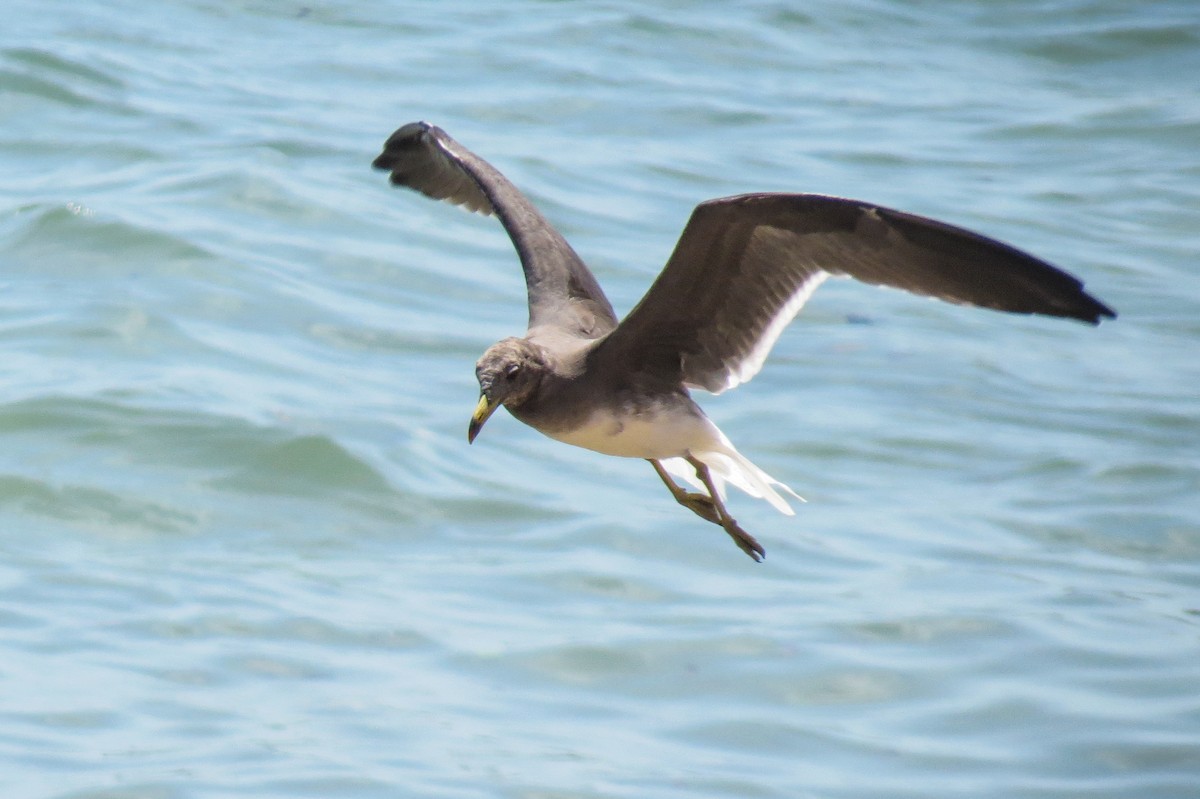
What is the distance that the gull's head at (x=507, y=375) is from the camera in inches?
217

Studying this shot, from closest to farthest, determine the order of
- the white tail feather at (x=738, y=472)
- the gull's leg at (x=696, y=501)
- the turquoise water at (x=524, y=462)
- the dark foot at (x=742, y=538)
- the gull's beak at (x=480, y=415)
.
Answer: the gull's beak at (x=480, y=415)
the white tail feather at (x=738, y=472)
the dark foot at (x=742, y=538)
the gull's leg at (x=696, y=501)
the turquoise water at (x=524, y=462)

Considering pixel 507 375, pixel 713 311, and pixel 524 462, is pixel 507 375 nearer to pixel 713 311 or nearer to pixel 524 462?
pixel 713 311

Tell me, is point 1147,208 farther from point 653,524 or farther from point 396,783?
point 396,783

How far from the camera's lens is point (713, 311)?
5.93 m

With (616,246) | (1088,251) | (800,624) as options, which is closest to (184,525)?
(800,624)

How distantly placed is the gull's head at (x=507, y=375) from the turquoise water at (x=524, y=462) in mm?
3204

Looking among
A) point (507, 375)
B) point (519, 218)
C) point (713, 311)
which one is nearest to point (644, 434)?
point (713, 311)

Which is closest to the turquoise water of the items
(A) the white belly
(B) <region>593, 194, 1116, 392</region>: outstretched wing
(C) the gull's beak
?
(A) the white belly

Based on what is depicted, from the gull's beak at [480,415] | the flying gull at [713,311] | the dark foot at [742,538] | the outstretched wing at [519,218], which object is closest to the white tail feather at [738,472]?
the flying gull at [713,311]

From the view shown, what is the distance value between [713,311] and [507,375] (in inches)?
28.7

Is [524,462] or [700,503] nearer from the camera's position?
[700,503]

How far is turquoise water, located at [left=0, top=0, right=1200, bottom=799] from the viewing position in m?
9.05

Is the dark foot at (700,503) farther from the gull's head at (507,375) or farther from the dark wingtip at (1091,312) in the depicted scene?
the dark wingtip at (1091,312)

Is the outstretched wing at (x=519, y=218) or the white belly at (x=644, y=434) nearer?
the white belly at (x=644, y=434)
